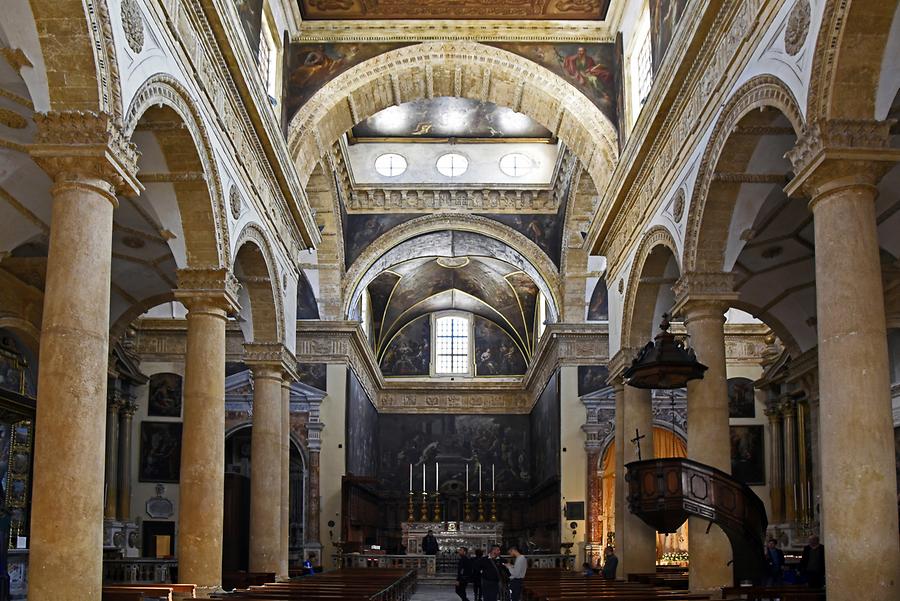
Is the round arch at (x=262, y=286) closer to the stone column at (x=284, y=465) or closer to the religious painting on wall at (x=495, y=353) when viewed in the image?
the stone column at (x=284, y=465)

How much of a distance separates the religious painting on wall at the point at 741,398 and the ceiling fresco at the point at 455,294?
11.3 metres

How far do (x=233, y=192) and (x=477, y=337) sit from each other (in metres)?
29.8

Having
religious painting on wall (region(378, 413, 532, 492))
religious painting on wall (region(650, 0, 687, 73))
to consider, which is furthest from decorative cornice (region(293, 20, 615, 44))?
religious painting on wall (region(378, 413, 532, 492))

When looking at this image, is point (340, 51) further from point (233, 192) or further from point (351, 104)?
point (233, 192)

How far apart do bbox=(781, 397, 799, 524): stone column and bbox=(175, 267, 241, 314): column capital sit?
16074 mm

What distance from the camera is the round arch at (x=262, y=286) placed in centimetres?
1945

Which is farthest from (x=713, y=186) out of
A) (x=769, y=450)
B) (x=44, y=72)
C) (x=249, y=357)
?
(x=769, y=450)

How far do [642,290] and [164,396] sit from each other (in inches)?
601

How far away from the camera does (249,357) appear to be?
2097 centimetres

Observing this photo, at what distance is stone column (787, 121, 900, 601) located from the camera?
9.83 meters

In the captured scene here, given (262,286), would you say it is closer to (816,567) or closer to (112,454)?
(112,454)

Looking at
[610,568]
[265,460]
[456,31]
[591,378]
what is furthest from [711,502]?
[591,378]

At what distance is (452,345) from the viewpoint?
45.9 meters

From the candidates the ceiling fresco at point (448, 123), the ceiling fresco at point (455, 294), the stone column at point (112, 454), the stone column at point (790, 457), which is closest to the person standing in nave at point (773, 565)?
the stone column at point (790, 457)
